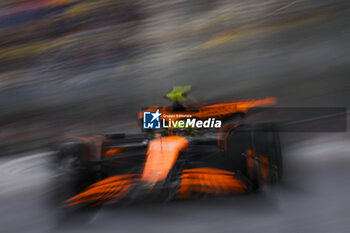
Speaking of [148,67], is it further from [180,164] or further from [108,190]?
[108,190]

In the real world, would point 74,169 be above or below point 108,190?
above

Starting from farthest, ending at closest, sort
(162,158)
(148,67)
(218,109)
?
(148,67) < (218,109) < (162,158)

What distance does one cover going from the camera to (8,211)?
1.26m

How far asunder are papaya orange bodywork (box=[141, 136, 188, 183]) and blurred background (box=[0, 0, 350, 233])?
25 cm

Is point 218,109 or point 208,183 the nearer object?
point 208,183

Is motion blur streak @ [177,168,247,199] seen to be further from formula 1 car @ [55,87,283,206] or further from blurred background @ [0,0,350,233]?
blurred background @ [0,0,350,233]

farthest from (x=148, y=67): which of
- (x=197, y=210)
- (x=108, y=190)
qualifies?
(x=197, y=210)

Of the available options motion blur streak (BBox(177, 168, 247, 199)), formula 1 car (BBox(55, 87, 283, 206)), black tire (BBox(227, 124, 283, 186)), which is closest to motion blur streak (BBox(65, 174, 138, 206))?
formula 1 car (BBox(55, 87, 283, 206))

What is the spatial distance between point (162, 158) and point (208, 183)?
26 cm

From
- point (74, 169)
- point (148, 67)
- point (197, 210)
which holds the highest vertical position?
point (148, 67)

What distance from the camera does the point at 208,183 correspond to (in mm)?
1120

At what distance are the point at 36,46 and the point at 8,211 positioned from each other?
3.10 ft

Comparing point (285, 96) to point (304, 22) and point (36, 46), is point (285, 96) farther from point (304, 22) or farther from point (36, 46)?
point (36, 46)

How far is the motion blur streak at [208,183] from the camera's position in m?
1.11
